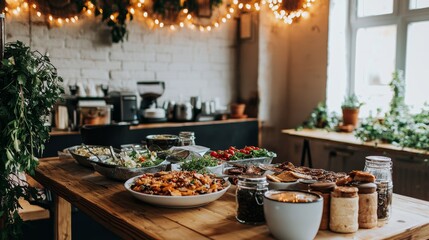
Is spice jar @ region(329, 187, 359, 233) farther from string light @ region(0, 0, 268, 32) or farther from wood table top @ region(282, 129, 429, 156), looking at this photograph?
string light @ region(0, 0, 268, 32)

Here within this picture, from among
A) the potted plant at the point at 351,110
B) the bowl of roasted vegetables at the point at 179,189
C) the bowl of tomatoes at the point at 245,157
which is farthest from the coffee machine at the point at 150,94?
the bowl of roasted vegetables at the point at 179,189

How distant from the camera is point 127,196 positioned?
1752 mm

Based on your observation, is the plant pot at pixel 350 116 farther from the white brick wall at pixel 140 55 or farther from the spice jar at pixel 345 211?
the spice jar at pixel 345 211

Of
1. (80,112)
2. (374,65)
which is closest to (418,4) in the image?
(374,65)

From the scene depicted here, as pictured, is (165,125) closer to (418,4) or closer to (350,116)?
(350,116)

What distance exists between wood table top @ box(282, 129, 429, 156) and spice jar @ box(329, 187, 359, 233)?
2268 millimetres

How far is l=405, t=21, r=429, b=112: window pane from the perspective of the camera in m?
4.26

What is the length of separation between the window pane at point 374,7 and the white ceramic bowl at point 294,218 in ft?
12.5

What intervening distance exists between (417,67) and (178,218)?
11.8 ft

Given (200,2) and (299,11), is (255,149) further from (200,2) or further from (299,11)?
(200,2)

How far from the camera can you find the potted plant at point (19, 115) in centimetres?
190

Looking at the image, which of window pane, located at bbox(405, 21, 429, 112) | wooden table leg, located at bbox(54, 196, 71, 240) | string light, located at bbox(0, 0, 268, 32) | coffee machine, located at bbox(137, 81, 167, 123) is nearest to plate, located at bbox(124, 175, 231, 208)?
wooden table leg, located at bbox(54, 196, 71, 240)

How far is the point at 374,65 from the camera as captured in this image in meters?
4.71

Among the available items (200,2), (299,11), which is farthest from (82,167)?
(200,2)
